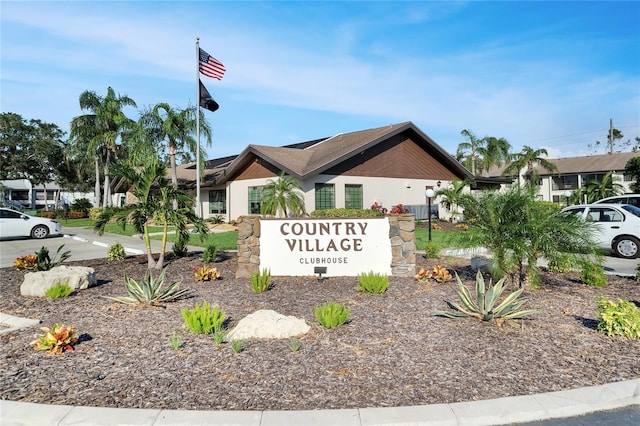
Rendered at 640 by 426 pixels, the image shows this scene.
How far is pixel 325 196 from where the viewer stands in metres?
24.1

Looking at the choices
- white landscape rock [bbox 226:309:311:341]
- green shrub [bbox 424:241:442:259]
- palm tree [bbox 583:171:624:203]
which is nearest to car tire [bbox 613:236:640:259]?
green shrub [bbox 424:241:442:259]

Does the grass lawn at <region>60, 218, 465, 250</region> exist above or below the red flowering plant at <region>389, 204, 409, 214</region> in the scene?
below

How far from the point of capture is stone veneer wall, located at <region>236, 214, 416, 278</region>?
30.9ft

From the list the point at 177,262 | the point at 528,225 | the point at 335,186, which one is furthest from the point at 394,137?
the point at 528,225

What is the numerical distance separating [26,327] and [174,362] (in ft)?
9.41

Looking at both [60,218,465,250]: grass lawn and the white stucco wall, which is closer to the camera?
[60,218,465,250]: grass lawn

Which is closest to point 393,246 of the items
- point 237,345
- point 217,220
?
point 237,345

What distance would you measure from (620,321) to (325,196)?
62.8ft

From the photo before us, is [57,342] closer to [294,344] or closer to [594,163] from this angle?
[294,344]

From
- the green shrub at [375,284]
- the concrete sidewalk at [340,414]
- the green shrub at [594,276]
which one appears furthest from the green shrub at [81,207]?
the concrete sidewalk at [340,414]

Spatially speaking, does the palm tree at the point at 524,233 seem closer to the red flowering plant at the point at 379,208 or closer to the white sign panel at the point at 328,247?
the white sign panel at the point at 328,247

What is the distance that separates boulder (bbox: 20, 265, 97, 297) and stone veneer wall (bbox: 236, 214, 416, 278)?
9.55 ft

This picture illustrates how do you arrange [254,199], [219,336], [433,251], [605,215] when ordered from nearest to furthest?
[219,336]
[433,251]
[605,215]
[254,199]

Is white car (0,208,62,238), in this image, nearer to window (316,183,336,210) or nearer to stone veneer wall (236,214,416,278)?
window (316,183,336,210)
